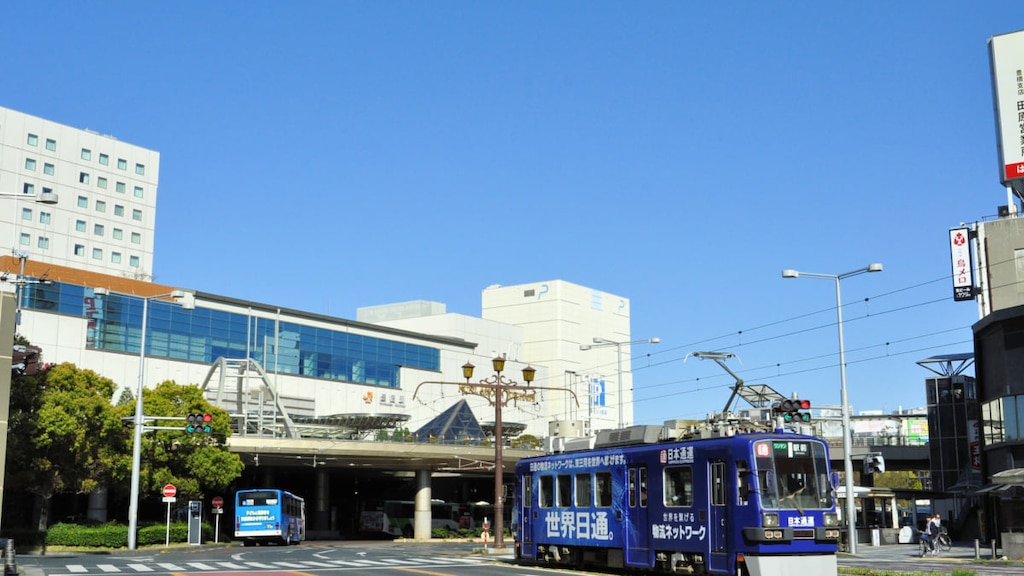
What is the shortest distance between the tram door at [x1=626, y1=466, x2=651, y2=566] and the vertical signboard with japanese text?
4174 centimetres

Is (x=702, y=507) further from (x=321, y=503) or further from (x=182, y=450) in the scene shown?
(x=321, y=503)

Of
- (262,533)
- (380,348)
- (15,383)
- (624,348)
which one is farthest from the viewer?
(624,348)

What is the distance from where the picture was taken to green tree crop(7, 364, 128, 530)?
46.4 metres

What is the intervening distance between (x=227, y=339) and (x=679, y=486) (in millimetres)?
72053

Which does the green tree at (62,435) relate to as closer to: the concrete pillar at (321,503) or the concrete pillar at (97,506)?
the concrete pillar at (97,506)

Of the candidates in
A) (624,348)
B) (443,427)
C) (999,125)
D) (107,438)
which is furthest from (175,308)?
(624,348)

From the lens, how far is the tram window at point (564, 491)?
28.9m

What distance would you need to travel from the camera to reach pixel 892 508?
7244 cm

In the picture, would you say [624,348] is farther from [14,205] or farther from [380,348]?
[14,205]

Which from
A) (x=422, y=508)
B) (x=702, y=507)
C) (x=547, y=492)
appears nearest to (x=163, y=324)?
(x=422, y=508)

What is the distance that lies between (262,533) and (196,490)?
4.05 meters

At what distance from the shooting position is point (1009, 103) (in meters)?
59.0

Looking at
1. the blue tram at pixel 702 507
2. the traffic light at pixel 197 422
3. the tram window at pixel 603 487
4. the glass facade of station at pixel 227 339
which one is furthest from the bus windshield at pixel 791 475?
the glass facade of station at pixel 227 339

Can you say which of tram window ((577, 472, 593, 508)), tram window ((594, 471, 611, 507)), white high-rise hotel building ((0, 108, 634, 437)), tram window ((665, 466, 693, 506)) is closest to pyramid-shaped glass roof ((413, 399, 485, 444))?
white high-rise hotel building ((0, 108, 634, 437))
